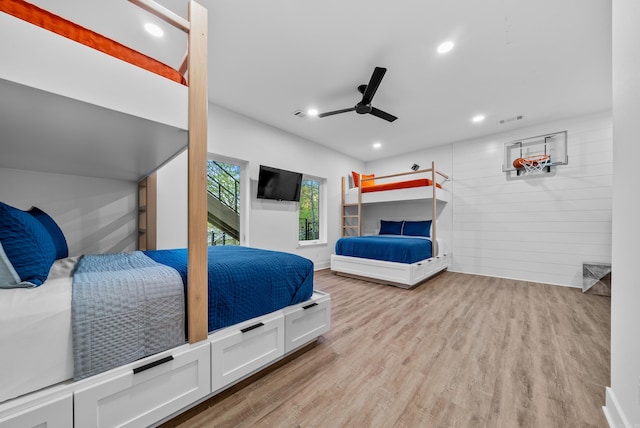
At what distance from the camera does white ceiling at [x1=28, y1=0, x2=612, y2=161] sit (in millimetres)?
1666

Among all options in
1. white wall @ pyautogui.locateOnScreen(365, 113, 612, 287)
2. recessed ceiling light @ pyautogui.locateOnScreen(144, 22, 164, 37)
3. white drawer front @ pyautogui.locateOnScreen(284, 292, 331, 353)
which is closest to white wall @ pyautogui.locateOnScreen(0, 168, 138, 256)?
recessed ceiling light @ pyautogui.locateOnScreen(144, 22, 164, 37)

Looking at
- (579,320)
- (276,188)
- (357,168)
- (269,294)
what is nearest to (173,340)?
(269,294)

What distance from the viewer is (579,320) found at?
2.20m

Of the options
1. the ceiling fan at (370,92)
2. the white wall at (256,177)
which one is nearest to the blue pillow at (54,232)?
the white wall at (256,177)

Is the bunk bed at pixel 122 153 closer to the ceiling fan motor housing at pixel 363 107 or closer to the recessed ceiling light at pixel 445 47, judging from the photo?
the ceiling fan motor housing at pixel 363 107

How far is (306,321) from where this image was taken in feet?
5.29

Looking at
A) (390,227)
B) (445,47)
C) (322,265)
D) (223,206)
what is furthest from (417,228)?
(223,206)

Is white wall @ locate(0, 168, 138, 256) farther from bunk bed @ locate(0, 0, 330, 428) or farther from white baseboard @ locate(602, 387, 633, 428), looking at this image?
white baseboard @ locate(602, 387, 633, 428)

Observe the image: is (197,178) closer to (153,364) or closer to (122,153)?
(153,364)

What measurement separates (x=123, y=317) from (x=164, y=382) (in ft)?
1.16

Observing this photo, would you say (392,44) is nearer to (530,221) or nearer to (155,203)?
(155,203)

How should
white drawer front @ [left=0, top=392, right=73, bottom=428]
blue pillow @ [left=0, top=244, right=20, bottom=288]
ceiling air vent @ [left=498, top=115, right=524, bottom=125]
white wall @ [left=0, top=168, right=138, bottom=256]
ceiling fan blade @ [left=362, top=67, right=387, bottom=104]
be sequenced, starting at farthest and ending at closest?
ceiling air vent @ [left=498, top=115, right=524, bottom=125]
ceiling fan blade @ [left=362, top=67, right=387, bottom=104]
white wall @ [left=0, top=168, right=138, bottom=256]
blue pillow @ [left=0, top=244, right=20, bottom=288]
white drawer front @ [left=0, top=392, right=73, bottom=428]

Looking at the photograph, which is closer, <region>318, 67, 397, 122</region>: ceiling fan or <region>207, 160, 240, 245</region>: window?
<region>318, 67, 397, 122</region>: ceiling fan

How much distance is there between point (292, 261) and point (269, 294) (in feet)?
0.92
